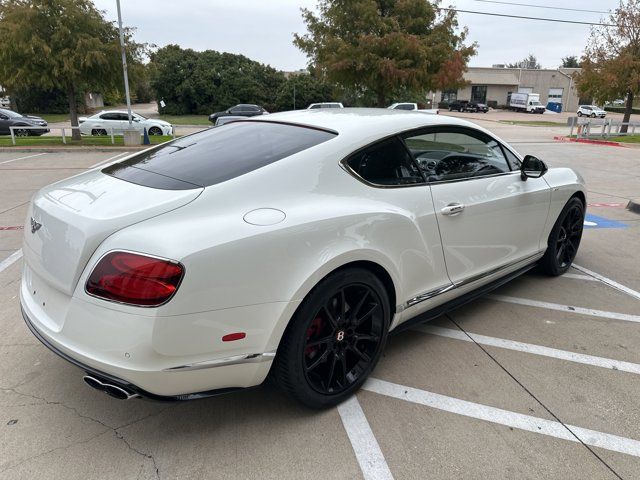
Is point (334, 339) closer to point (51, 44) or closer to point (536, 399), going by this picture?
point (536, 399)

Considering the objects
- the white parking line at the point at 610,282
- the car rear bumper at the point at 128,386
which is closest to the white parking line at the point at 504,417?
the car rear bumper at the point at 128,386

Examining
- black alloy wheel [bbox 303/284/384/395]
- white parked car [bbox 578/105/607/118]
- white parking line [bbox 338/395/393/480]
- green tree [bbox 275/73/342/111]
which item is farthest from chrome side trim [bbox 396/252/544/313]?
white parked car [bbox 578/105/607/118]

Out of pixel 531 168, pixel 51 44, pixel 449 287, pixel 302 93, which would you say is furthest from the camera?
pixel 302 93

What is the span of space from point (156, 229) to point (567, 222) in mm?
3945

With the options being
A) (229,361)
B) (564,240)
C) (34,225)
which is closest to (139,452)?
(229,361)

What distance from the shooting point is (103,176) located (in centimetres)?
279

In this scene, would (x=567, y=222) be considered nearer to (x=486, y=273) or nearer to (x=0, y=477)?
(x=486, y=273)

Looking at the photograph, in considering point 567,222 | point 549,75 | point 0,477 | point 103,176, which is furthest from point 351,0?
point 549,75

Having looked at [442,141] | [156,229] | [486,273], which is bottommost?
[486,273]

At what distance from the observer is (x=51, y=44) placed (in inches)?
613

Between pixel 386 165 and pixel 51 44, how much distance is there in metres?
16.7

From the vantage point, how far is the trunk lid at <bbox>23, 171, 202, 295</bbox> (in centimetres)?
212

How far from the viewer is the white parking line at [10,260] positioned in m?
4.79

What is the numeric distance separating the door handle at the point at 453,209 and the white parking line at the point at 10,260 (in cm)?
423
